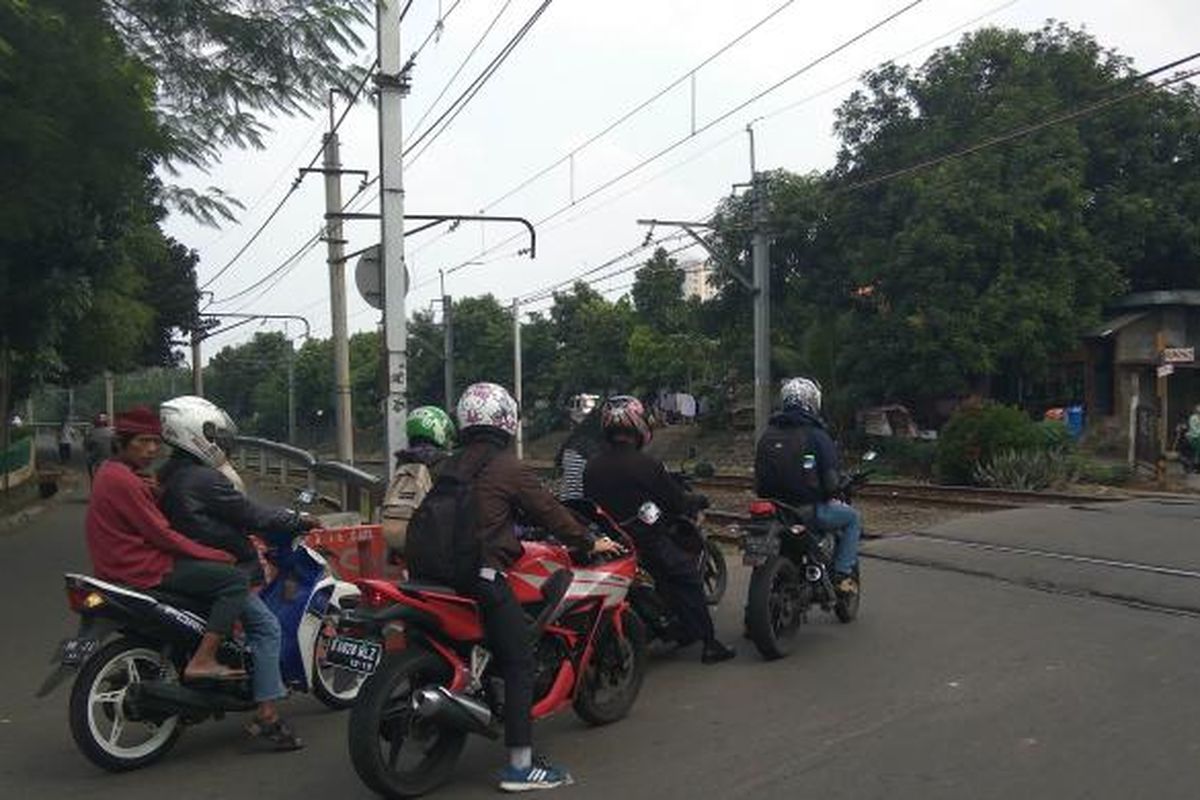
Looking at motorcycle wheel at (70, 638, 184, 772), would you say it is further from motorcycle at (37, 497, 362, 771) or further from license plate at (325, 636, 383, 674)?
license plate at (325, 636, 383, 674)

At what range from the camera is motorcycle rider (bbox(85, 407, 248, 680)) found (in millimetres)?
5426

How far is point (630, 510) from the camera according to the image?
22.8 feet

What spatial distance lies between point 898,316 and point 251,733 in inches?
1126

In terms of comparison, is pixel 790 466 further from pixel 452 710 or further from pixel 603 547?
pixel 452 710

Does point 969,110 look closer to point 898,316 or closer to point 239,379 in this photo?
point 898,316

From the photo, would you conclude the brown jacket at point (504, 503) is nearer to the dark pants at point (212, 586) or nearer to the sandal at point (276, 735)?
the dark pants at point (212, 586)

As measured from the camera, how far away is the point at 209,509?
18.7ft

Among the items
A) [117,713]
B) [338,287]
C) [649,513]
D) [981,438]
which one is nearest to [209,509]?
[117,713]

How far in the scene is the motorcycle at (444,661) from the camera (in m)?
4.75

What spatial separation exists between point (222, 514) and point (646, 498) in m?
2.42

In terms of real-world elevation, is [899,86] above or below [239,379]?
above

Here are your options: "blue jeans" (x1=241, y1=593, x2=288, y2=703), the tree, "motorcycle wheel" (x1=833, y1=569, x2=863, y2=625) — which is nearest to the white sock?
"blue jeans" (x1=241, y1=593, x2=288, y2=703)

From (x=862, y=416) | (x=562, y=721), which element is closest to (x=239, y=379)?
(x=862, y=416)

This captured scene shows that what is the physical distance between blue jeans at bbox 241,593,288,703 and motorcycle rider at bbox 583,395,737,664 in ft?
6.91
